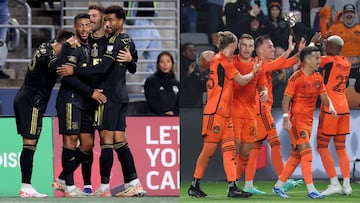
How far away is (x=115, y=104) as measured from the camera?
11750 millimetres

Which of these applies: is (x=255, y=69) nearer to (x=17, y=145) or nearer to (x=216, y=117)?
(x=216, y=117)

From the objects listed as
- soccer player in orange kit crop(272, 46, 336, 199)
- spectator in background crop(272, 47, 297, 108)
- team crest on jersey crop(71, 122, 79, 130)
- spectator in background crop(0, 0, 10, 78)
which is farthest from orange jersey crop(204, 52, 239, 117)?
spectator in background crop(0, 0, 10, 78)

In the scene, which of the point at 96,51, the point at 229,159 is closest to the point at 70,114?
the point at 96,51

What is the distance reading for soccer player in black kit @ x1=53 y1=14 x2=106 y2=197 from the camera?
11836mm

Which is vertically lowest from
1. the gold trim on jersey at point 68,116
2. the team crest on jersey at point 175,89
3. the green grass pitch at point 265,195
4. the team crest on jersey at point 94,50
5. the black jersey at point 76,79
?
the green grass pitch at point 265,195

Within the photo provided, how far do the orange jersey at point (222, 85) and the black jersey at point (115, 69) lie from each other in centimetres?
80

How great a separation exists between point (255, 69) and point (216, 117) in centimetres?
66

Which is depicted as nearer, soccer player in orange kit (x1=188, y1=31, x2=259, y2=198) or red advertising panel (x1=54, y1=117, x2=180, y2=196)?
soccer player in orange kit (x1=188, y1=31, x2=259, y2=198)

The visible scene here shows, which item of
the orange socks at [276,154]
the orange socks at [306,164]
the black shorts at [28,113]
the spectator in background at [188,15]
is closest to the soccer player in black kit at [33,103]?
the black shorts at [28,113]

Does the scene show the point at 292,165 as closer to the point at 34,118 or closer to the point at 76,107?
the point at 76,107

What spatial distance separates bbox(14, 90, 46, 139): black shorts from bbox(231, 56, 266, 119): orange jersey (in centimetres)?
188

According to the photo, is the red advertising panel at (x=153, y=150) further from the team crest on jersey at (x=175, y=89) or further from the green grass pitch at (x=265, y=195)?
the team crest on jersey at (x=175, y=89)

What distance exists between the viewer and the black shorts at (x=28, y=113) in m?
12.0

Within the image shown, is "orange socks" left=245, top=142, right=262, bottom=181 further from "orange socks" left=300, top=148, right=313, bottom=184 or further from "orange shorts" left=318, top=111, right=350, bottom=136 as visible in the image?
"orange shorts" left=318, top=111, right=350, bottom=136
